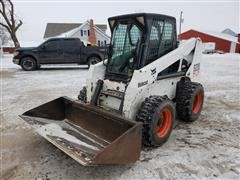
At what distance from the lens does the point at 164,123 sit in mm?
3785

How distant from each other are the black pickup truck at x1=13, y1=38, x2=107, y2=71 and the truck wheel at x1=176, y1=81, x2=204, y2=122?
29.4 ft

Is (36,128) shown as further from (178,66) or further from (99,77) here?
(178,66)

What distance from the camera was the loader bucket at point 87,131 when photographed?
2768 millimetres

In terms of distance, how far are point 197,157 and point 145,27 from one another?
204 centimetres

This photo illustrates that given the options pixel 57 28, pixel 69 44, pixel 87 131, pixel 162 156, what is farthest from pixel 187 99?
pixel 57 28

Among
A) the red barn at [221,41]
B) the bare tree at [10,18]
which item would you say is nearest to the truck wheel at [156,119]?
the bare tree at [10,18]

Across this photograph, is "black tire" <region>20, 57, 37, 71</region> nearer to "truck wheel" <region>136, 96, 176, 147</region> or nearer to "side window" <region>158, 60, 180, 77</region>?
"side window" <region>158, 60, 180, 77</region>

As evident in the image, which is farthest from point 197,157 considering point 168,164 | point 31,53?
point 31,53

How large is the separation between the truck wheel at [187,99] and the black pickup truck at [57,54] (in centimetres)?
895

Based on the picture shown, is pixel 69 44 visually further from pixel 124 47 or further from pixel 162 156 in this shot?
pixel 162 156

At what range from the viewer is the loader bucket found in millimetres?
2768

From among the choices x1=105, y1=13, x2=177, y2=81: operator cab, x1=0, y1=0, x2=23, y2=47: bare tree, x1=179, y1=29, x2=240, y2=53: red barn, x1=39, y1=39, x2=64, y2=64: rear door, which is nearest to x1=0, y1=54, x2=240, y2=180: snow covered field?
x1=105, y1=13, x2=177, y2=81: operator cab

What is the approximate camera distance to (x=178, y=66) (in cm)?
454

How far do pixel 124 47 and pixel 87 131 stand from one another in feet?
5.09
